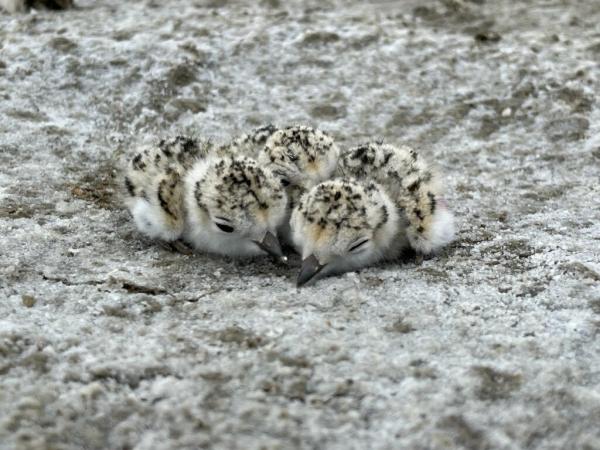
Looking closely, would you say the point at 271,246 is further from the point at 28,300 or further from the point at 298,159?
the point at 28,300

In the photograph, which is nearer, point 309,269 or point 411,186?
point 309,269

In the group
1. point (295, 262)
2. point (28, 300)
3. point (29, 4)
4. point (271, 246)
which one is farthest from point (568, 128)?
point (29, 4)

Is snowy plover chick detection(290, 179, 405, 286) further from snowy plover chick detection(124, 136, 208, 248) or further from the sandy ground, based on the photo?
snowy plover chick detection(124, 136, 208, 248)

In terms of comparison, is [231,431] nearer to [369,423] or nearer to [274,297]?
[369,423]

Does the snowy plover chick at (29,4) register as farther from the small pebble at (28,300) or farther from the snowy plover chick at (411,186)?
the small pebble at (28,300)

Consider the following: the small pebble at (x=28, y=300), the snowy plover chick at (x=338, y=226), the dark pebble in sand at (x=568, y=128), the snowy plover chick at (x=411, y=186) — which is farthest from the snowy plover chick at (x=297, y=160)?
the dark pebble in sand at (x=568, y=128)

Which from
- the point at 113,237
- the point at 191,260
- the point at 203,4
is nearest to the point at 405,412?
the point at 191,260
